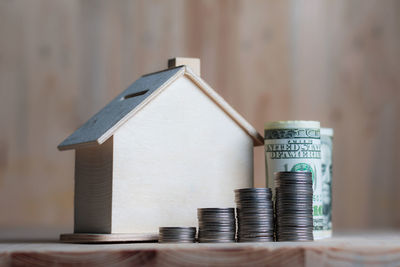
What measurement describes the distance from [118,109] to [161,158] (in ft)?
0.58

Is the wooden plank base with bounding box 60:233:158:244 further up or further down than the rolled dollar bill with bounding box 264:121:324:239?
further down

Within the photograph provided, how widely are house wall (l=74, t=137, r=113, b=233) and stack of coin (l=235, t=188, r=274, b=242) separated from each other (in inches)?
11.1

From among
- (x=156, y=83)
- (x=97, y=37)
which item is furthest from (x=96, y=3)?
(x=156, y=83)

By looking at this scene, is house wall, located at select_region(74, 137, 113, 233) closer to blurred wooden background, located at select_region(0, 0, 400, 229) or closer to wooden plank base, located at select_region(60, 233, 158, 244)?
wooden plank base, located at select_region(60, 233, 158, 244)

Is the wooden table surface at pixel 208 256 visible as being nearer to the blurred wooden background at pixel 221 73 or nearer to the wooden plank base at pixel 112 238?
the wooden plank base at pixel 112 238

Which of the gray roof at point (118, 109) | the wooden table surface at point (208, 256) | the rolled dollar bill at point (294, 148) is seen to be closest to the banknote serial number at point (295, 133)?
the rolled dollar bill at point (294, 148)

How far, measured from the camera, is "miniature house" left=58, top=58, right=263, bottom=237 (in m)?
1.42

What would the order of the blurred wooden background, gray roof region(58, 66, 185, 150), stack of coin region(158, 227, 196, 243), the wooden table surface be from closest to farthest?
the wooden table surface
stack of coin region(158, 227, 196, 243)
gray roof region(58, 66, 185, 150)
the blurred wooden background

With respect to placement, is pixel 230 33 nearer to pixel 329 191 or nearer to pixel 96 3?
pixel 96 3

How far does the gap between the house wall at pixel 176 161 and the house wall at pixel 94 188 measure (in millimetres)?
29

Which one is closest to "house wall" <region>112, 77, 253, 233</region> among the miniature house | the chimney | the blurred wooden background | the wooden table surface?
the miniature house

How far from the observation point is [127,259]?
1.12 metres

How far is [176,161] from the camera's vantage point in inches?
58.7

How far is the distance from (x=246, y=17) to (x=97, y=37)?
69 cm
